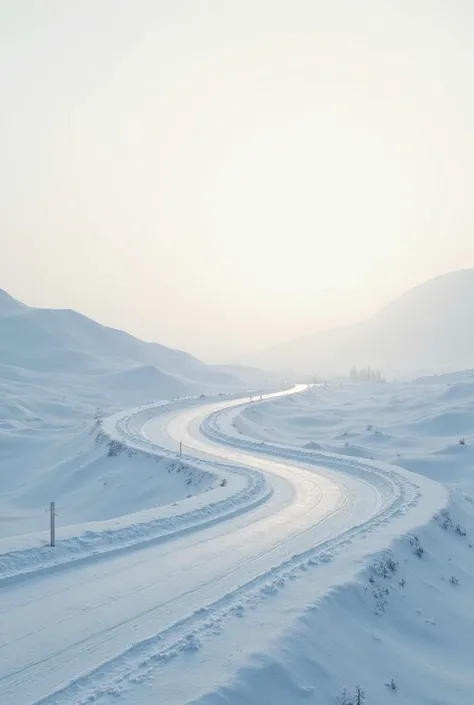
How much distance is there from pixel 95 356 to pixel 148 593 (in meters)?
138

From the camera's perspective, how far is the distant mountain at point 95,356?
12038 cm

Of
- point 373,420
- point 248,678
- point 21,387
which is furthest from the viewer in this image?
point 21,387

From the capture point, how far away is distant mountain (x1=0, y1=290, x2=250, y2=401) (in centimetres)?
12038

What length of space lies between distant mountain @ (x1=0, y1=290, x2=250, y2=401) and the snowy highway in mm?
89602

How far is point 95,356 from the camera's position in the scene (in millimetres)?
146750

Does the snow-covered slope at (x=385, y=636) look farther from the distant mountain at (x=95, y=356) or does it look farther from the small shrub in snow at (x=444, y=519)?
the distant mountain at (x=95, y=356)

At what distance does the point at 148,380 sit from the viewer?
120 meters

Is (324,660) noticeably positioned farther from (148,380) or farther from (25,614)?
(148,380)

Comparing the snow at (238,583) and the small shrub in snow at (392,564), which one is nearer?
the snow at (238,583)

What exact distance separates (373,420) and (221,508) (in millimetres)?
42504

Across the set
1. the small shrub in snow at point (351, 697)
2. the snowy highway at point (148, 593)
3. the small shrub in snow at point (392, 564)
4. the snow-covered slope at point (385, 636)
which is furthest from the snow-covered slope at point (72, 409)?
the small shrub in snow at point (351, 697)

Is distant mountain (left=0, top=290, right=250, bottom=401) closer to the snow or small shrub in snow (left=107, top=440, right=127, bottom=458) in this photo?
small shrub in snow (left=107, top=440, right=127, bottom=458)

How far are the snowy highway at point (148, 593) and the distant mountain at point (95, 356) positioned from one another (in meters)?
89.6

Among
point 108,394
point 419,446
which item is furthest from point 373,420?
point 108,394
